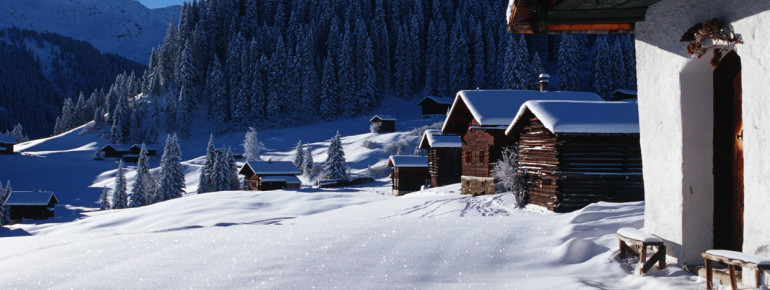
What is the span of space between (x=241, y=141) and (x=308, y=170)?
28.1m

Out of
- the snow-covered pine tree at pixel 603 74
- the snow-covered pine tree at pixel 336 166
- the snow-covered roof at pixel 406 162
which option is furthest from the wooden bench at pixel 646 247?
the snow-covered pine tree at pixel 603 74

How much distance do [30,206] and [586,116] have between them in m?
59.8

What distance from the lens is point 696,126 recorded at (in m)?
7.15

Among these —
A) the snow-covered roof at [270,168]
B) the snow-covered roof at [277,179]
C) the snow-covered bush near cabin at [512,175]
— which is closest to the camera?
the snow-covered bush near cabin at [512,175]

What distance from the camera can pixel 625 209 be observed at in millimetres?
12367

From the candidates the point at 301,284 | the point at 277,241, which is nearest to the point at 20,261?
the point at 277,241

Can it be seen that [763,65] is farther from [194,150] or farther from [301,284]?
[194,150]

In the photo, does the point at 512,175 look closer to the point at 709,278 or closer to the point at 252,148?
the point at 709,278

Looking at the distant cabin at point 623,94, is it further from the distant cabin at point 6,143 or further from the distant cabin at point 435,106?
the distant cabin at point 6,143

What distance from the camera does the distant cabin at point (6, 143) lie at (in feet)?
308

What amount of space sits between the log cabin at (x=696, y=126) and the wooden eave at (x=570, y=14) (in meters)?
0.02

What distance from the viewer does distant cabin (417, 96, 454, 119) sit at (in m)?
86.5

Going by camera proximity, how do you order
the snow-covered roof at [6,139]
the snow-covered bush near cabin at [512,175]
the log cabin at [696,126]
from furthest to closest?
the snow-covered roof at [6,139] < the snow-covered bush near cabin at [512,175] < the log cabin at [696,126]

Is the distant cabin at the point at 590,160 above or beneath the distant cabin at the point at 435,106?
beneath
